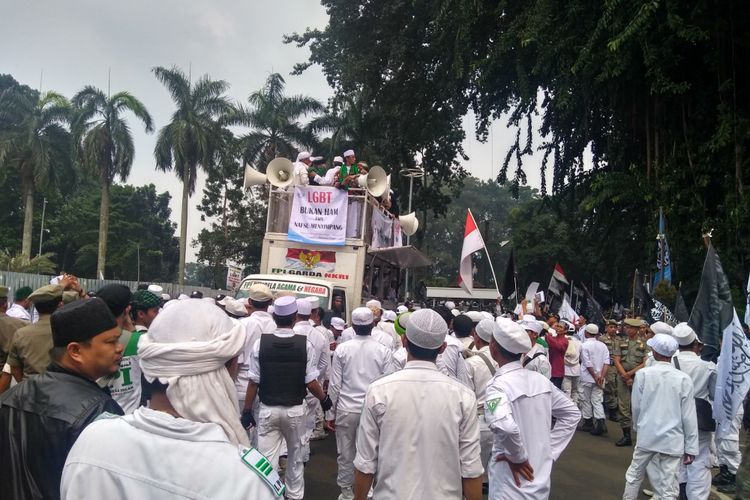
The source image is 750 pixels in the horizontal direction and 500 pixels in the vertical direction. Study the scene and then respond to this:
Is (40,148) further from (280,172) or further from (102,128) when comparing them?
(280,172)

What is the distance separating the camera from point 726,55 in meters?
13.1

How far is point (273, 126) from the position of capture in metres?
36.9

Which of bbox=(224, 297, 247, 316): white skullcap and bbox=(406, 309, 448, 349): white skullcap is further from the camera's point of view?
bbox=(224, 297, 247, 316): white skullcap

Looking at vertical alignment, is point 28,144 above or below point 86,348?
above

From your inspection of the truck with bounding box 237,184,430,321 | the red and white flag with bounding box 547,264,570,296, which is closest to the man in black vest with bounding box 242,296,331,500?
the truck with bounding box 237,184,430,321

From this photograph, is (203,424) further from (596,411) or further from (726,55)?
(726,55)

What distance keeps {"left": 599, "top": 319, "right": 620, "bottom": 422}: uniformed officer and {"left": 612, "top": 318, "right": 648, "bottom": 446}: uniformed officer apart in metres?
1.54

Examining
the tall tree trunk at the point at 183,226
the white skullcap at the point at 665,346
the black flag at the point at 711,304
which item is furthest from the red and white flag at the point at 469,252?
the tall tree trunk at the point at 183,226

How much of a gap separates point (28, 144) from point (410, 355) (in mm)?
38761

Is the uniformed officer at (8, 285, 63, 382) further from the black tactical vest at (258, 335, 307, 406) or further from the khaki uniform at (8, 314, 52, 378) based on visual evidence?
the black tactical vest at (258, 335, 307, 406)

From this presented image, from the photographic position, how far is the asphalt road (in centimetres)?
737

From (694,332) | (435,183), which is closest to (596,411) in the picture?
(694,332)

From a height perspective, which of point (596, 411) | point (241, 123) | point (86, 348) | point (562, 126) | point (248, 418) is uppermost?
point (241, 123)

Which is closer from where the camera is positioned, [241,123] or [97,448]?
[97,448]
